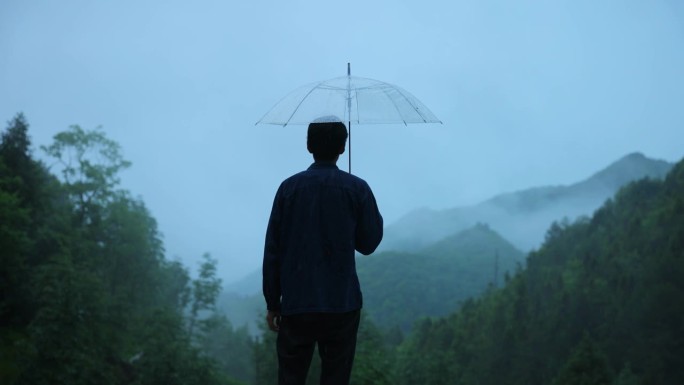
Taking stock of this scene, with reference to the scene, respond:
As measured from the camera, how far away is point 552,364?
204ft

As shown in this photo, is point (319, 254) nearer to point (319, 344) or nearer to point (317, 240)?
point (317, 240)

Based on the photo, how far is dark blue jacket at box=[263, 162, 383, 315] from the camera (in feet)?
13.0

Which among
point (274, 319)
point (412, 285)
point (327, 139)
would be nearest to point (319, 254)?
point (274, 319)

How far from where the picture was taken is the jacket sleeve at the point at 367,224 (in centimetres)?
405

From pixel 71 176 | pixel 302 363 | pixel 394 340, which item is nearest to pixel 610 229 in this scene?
pixel 394 340

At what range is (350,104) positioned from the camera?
15.4 feet

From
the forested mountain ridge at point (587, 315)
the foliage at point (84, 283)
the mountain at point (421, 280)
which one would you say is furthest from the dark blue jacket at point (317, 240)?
the mountain at point (421, 280)

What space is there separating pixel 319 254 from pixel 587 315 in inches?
2825

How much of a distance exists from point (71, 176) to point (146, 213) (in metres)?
7.97

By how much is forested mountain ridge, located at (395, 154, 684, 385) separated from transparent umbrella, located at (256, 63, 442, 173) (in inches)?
1610

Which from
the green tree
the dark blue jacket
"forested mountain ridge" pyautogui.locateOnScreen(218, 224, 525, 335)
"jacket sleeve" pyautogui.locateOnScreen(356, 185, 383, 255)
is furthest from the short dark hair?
"forested mountain ridge" pyautogui.locateOnScreen(218, 224, 525, 335)

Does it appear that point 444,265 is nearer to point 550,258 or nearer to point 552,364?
point 550,258

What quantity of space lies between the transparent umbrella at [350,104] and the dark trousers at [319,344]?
1221 mm

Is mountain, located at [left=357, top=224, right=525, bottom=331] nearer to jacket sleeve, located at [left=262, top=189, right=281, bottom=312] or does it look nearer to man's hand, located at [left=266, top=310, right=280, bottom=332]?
man's hand, located at [left=266, top=310, right=280, bottom=332]
